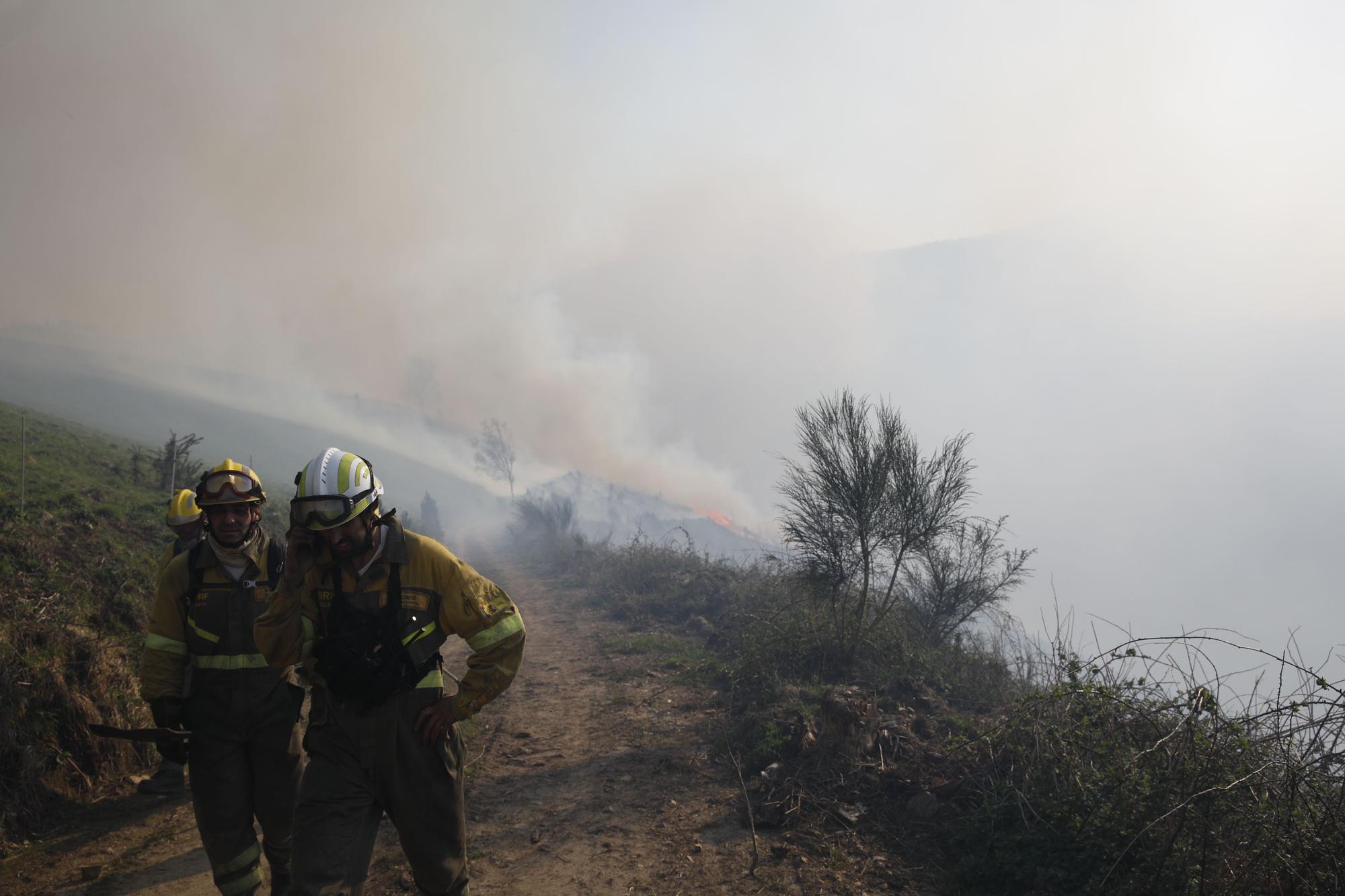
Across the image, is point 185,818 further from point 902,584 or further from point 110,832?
point 902,584

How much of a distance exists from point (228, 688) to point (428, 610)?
1560mm

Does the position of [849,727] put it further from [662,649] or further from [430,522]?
[430,522]

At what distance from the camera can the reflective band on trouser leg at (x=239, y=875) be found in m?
3.56

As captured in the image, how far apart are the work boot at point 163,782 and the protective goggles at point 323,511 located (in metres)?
3.88

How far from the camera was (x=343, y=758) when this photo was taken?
3010mm

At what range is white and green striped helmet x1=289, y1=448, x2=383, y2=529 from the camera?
2.92 metres

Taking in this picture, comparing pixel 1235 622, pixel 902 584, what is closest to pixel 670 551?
pixel 902 584

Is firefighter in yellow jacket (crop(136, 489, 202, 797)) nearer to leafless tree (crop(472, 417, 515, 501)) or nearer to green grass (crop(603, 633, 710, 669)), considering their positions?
green grass (crop(603, 633, 710, 669))

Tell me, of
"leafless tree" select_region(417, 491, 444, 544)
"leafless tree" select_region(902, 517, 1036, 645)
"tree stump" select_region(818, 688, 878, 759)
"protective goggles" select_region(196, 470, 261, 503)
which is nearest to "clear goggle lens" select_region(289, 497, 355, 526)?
"protective goggles" select_region(196, 470, 261, 503)

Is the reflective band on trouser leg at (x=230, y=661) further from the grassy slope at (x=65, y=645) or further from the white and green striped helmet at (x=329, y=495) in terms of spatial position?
the grassy slope at (x=65, y=645)

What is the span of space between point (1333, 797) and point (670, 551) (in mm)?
16365

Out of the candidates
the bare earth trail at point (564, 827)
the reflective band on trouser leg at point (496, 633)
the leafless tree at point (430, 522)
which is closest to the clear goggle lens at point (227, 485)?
the reflective band on trouser leg at point (496, 633)

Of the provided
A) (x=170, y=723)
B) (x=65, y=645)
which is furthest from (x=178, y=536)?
(x=170, y=723)

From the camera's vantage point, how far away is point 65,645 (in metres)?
5.87
